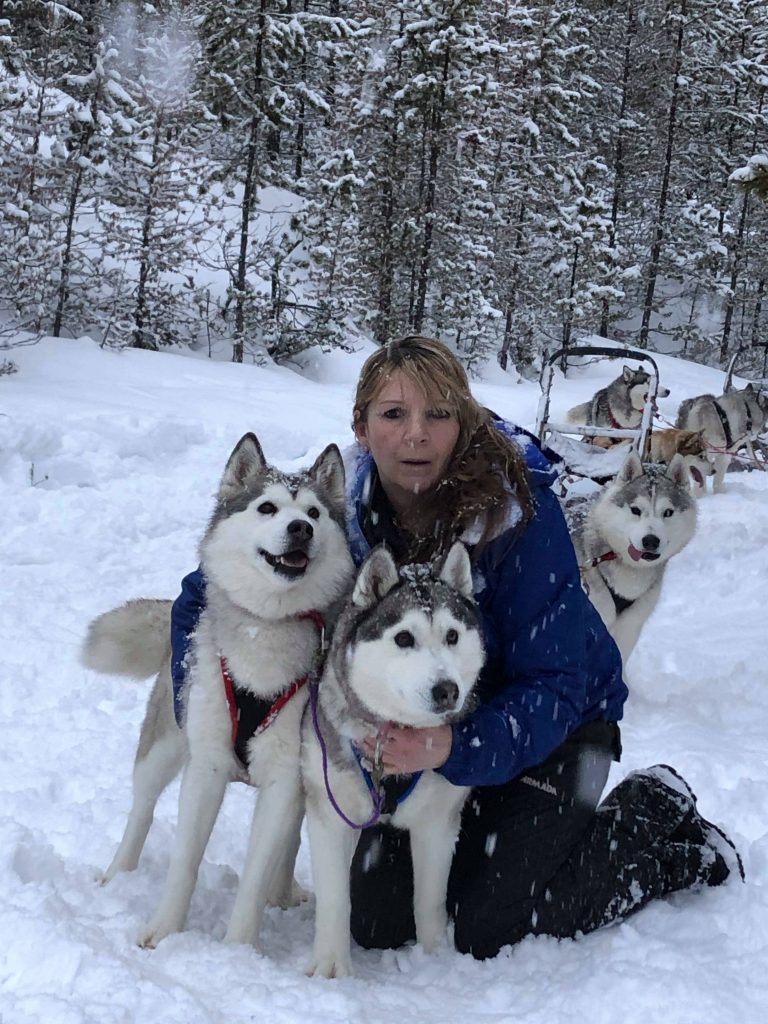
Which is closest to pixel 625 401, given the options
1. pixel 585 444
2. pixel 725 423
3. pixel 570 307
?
pixel 725 423

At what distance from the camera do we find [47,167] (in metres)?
10.5

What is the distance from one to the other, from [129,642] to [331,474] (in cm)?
93

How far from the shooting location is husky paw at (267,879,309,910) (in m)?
2.62

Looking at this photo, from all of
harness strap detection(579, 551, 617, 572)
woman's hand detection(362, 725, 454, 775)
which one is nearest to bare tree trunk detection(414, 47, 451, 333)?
harness strap detection(579, 551, 617, 572)

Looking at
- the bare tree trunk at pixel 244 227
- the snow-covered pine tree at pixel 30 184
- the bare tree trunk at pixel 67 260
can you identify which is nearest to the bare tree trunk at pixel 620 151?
the bare tree trunk at pixel 244 227

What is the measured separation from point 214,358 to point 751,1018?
1293 cm

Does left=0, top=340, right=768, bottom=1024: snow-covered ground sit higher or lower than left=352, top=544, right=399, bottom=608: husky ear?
lower

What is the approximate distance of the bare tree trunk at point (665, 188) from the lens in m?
21.6

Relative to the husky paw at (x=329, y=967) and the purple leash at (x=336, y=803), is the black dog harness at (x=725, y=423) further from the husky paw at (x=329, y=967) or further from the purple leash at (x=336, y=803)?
the husky paw at (x=329, y=967)

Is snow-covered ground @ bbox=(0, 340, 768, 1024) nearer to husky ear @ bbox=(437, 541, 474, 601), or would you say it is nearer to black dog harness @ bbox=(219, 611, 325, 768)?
black dog harness @ bbox=(219, 611, 325, 768)

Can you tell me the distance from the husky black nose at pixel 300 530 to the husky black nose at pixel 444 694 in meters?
0.63

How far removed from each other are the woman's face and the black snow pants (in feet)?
2.83

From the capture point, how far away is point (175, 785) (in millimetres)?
3436

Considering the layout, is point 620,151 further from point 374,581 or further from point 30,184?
point 374,581
